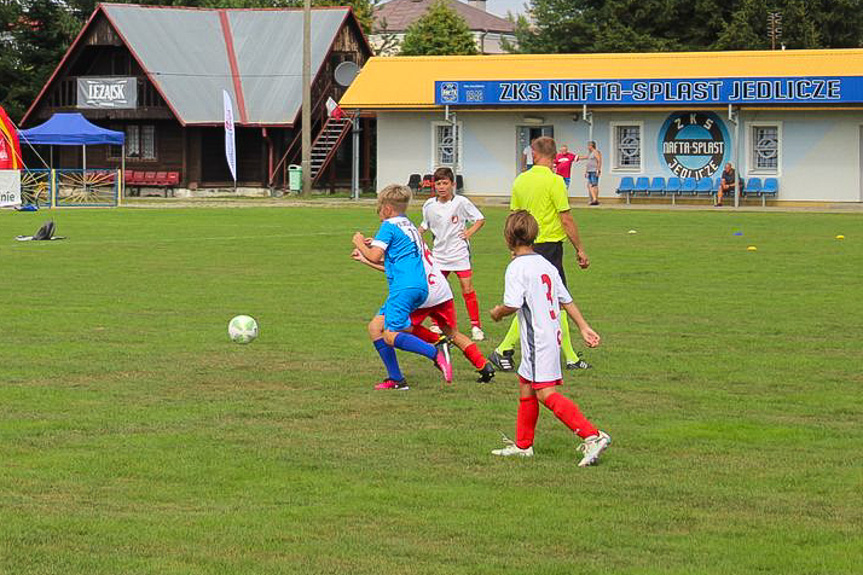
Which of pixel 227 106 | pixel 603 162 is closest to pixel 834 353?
pixel 603 162

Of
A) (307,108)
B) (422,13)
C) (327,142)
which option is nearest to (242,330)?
(307,108)

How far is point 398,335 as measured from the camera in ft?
38.3

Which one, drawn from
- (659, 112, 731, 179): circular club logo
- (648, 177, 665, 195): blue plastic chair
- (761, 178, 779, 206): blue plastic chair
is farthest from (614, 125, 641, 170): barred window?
(761, 178, 779, 206): blue plastic chair

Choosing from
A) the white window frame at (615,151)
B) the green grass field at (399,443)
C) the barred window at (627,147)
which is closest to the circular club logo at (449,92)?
the white window frame at (615,151)

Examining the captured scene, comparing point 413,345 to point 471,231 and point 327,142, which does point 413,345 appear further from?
point 327,142

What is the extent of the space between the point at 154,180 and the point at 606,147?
58.1ft

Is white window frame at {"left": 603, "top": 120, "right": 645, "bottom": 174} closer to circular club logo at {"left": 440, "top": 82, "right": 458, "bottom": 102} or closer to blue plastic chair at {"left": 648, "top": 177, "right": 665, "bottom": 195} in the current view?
blue plastic chair at {"left": 648, "top": 177, "right": 665, "bottom": 195}

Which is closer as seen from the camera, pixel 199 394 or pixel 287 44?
pixel 199 394

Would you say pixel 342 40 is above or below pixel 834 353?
above

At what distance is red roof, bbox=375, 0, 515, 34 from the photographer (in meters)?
128

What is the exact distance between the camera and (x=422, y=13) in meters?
128

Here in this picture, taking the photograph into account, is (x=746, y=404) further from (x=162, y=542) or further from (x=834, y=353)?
(x=162, y=542)

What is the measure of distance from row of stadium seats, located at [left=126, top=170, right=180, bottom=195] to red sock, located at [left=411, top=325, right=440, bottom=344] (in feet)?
153

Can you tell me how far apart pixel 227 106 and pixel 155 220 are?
572 inches
